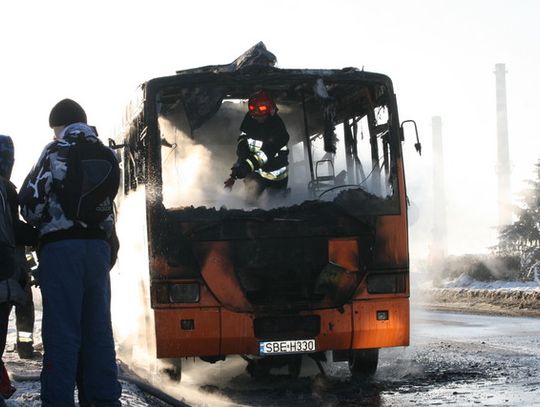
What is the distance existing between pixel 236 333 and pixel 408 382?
1941 millimetres

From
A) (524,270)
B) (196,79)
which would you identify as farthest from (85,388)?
(524,270)

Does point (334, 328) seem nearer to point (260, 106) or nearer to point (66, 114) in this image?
point (260, 106)

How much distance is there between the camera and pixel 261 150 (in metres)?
10.1

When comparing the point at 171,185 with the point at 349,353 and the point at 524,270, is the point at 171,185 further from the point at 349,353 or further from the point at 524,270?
the point at 524,270

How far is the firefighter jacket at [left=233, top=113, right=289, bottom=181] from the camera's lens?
1002 centimetres

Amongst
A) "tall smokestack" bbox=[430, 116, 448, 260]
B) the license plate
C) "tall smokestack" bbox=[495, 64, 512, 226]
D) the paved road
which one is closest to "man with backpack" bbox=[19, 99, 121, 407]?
the paved road

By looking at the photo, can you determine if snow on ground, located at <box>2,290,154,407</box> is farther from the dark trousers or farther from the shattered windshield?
the shattered windshield

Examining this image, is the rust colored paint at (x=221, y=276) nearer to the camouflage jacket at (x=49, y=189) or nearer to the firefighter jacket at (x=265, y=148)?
the firefighter jacket at (x=265, y=148)

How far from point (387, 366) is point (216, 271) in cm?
328

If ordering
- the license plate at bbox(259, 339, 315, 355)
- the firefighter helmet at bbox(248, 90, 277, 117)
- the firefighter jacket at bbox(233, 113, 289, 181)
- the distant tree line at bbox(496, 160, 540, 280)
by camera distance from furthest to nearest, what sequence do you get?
the distant tree line at bbox(496, 160, 540, 280) < the firefighter helmet at bbox(248, 90, 277, 117) < the firefighter jacket at bbox(233, 113, 289, 181) < the license plate at bbox(259, 339, 315, 355)

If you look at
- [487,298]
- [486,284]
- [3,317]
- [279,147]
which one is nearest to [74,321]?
[3,317]

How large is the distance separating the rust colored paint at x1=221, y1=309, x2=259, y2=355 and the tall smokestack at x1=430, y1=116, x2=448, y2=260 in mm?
37881

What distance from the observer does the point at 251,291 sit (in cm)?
959

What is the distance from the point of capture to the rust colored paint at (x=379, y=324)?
9711 millimetres
